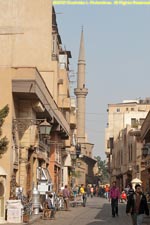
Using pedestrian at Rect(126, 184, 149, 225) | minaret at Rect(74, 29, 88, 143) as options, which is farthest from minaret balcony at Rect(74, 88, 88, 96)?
pedestrian at Rect(126, 184, 149, 225)

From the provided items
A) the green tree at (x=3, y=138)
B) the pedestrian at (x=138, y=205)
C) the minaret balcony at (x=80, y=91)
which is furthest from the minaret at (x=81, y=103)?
the pedestrian at (x=138, y=205)

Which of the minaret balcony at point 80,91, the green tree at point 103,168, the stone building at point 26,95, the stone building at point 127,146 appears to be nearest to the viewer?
the stone building at point 26,95

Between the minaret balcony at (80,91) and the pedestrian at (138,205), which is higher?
the minaret balcony at (80,91)

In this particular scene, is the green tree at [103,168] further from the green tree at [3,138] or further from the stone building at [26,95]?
the green tree at [3,138]

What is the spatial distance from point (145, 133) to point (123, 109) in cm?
8397

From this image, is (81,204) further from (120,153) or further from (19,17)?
(120,153)

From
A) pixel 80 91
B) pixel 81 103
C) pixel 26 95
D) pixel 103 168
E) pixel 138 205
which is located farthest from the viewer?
pixel 103 168

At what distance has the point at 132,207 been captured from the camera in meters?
15.7

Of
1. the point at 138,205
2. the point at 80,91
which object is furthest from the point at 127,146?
the point at 138,205

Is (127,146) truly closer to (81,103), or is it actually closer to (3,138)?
(81,103)

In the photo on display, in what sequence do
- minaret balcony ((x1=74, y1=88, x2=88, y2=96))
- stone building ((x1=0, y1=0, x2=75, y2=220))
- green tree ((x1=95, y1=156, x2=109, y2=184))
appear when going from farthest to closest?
green tree ((x1=95, y1=156, x2=109, y2=184)) → minaret balcony ((x1=74, y1=88, x2=88, y2=96)) → stone building ((x1=0, y1=0, x2=75, y2=220))

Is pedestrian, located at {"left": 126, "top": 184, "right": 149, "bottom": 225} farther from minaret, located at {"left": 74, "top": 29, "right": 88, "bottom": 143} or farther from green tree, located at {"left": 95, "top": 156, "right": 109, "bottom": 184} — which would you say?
green tree, located at {"left": 95, "top": 156, "right": 109, "bottom": 184}

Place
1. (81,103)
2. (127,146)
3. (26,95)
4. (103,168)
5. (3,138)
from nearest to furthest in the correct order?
1. (3,138)
2. (26,95)
3. (127,146)
4. (81,103)
5. (103,168)

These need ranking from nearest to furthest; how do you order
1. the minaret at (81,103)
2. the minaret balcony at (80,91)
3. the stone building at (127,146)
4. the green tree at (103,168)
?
A: the stone building at (127,146) < the minaret at (81,103) < the minaret balcony at (80,91) < the green tree at (103,168)
